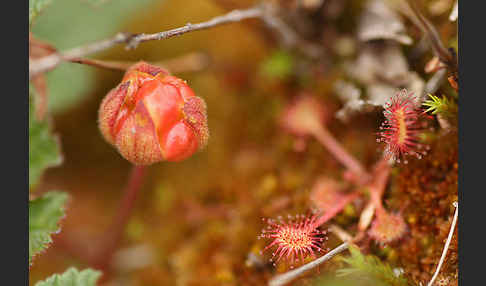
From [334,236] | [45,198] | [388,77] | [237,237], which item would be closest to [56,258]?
[45,198]

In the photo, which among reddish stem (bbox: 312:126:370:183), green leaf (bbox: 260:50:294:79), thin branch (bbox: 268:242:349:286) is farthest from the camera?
green leaf (bbox: 260:50:294:79)

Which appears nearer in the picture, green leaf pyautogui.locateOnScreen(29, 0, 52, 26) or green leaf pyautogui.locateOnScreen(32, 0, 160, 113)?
green leaf pyautogui.locateOnScreen(29, 0, 52, 26)

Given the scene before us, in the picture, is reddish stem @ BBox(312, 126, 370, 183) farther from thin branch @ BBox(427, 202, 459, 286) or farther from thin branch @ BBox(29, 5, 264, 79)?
thin branch @ BBox(29, 5, 264, 79)

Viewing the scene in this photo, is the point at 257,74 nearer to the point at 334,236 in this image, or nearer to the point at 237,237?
the point at 237,237

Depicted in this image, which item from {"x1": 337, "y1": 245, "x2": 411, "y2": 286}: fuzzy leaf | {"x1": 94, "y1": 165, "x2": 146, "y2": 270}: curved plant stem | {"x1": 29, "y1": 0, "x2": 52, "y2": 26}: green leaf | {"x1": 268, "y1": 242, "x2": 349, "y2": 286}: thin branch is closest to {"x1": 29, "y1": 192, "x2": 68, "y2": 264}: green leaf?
{"x1": 94, "y1": 165, "x2": 146, "y2": 270}: curved plant stem

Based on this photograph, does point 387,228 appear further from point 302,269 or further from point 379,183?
point 302,269

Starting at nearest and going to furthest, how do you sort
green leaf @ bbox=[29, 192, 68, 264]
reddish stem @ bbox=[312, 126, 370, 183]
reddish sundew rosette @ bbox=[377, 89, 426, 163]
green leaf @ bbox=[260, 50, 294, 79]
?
reddish sundew rosette @ bbox=[377, 89, 426, 163]
green leaf @ bbox=[29, 192, 68, 264]
reddish stem @ bbox=[312, 126, 370, 183]
green leaf @ bbox=[260, 50, 294, 79]

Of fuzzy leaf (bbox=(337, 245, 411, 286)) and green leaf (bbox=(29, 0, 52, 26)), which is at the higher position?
green leaf (bbox=(29, 0, 52, 26))
